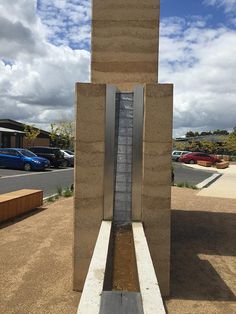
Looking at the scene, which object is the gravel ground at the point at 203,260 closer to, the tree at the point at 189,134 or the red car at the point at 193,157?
the red car at the point at 193,157

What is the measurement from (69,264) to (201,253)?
2.78 meters

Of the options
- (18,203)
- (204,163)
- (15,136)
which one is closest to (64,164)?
(204,163)

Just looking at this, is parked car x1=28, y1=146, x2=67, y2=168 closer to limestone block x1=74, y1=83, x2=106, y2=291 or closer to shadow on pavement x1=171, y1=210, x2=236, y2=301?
shadow on pavement x1=171, y1=210, x2=236, y2=301

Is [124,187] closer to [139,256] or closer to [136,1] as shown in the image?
[139,256]

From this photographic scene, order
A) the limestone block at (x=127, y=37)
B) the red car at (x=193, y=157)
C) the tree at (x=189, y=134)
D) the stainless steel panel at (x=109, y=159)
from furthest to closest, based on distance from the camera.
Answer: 1. the tree at (x=189, y=134)
2. the red car at (x=193, y=157)
3. the limestone block at (x=127, y=37)
4. the stainless steel panel at (x=109, y=159)

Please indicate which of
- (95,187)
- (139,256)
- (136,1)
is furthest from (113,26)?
(139,256)

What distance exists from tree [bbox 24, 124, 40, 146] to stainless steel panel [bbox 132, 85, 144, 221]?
4266cm

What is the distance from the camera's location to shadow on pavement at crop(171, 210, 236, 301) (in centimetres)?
621

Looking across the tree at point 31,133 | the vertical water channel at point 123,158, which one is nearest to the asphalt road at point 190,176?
the vertical water channel at point 123,158

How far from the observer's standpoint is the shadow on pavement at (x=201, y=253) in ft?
20.4

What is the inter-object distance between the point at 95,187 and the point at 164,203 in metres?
1.13

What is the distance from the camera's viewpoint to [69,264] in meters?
7.06

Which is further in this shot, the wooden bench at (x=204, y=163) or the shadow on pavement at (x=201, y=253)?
the wooden bench at (x=204, y=163)

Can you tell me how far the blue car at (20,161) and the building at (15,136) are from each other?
14860mm
